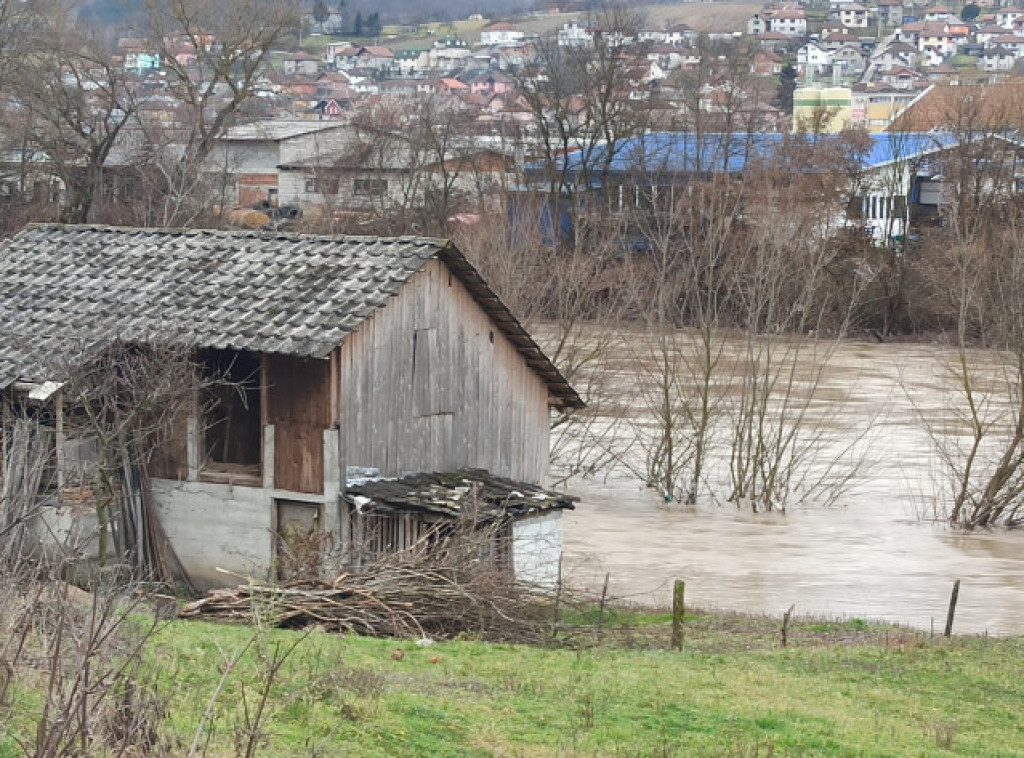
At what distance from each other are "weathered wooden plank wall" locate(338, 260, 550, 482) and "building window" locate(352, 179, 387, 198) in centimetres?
4035

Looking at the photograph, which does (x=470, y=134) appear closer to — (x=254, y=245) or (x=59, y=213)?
(x=59, y=213)

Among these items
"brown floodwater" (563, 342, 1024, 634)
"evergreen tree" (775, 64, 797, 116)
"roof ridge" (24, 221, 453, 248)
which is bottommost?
"brown floodwater" (563, 342, 1024, 634)

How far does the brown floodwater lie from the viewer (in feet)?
71.2

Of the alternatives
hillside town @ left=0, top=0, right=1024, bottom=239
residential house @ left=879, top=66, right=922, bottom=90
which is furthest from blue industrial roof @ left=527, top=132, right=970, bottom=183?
residential house @ left=879, top=66, right=922, bottom=90

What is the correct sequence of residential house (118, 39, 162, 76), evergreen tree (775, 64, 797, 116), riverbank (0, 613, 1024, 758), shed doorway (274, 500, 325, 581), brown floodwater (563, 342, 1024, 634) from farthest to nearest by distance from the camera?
evergreen tree (775, 64, 797, 116), residential house (118, 39, 162, 76), brown floodwater (563, 342, 1024, 634), shed doorway (274, 500, 325, 581), riverbank (0, 613, 1024, 758)

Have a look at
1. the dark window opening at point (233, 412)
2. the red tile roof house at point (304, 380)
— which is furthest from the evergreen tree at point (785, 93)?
the dark window opening at point (233, 412)

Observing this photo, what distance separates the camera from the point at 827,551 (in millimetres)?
25562

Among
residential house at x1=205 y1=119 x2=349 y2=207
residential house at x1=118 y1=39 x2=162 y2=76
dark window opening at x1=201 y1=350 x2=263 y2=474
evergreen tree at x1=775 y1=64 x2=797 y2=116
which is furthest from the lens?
evergreen tree at x1=775 y1=64 x2=797 y2=116

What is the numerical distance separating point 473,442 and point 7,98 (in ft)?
118

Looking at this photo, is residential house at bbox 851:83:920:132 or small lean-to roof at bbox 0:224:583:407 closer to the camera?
small lean-to roof at bbox 0:224:583:407

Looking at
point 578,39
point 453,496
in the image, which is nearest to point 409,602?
point 453,496

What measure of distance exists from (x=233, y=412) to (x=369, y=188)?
44.4m

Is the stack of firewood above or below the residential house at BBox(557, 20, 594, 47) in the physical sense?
below

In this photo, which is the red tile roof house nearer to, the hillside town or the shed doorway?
the shed doorway
